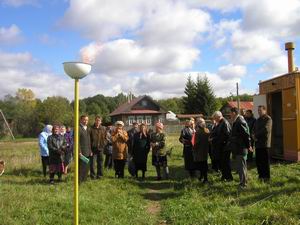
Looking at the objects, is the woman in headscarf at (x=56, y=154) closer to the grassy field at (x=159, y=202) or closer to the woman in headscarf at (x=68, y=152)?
the grassy field at (x=159, y=202)

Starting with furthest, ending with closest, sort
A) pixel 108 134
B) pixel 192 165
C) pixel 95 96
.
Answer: pixel 95 96 < pixel 108 134 < pixel 192 165

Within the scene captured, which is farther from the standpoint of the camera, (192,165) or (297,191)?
(192,165)

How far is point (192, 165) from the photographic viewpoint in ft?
43.9

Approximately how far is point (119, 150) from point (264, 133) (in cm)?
446

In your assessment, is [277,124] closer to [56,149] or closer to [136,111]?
[56,149]

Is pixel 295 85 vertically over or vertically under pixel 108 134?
over

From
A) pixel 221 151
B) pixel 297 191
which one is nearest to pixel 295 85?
pixel 221 151

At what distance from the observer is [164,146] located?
13.8m

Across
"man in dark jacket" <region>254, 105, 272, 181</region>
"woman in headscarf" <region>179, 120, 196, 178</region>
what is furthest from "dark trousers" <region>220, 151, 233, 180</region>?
"woman in headscarf" <region>179, 120, 196, 178</region>

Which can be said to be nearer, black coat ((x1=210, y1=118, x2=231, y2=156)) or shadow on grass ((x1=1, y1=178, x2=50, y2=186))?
black coat ((x1=210, y1=118, x2=231, y2=156))

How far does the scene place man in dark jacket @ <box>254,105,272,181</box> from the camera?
11.4m

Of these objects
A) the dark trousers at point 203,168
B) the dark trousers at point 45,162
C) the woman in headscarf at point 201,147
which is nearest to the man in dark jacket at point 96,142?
the dark trousers at point 45,162

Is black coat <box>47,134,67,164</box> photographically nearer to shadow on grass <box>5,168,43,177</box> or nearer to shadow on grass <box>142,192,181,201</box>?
shadow on grass <box>5,168,43,177</box>

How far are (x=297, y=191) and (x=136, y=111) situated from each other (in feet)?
224
